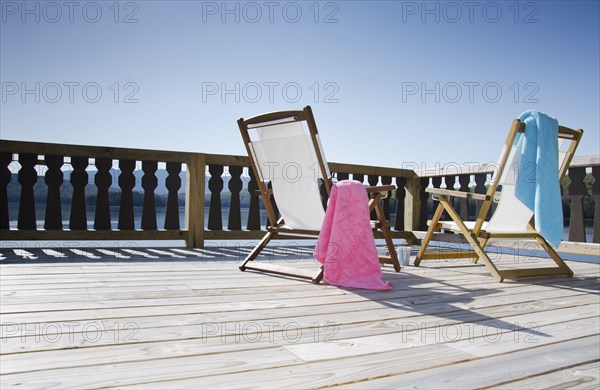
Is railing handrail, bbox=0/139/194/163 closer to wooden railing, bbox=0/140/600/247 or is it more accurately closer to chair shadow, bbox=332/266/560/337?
wooden railing, bbox=0/140/600/247

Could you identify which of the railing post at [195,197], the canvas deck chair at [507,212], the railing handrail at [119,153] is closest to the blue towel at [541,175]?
the canvas deck chair at [507,212]

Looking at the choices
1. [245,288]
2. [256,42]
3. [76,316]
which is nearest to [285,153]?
[245,288]

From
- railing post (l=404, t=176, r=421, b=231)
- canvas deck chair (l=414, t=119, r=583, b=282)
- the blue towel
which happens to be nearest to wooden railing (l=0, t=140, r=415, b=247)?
railing post (l=404, t=176, r=421, b=231)

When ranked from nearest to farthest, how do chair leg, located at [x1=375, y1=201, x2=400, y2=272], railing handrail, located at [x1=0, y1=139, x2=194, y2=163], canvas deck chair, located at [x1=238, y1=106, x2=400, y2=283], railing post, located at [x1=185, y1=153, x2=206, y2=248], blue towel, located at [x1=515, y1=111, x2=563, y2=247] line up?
canvas deck chair, located at [x1=238, y1=106, x2=400, y2=283] → blue towel, located at [x1=515, y1=111, x2=563, y2=247] → chair leg, located at [x1=375, y1=201, x2=400, y2=272] → railing handrail, located at [x1=0, y1=139, x2=194, y2=163] → railing post, located at [x1=185, y1=153, x2=206, y2=248]

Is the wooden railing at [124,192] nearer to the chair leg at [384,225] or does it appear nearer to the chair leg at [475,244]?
the chair leg at [384,225]

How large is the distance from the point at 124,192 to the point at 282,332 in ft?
10.3

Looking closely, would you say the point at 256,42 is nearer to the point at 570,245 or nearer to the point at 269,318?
the point at 570,245

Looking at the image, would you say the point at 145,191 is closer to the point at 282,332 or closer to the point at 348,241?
the point at 348,241

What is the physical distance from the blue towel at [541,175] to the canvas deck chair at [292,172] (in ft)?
2.94

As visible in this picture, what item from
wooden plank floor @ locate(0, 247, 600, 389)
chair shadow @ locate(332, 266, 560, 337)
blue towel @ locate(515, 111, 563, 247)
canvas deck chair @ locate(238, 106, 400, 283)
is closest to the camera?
wooden plank floor @ locate(0, 247, 600, 389)

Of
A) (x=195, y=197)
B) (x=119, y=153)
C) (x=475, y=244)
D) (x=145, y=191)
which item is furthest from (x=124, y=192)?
(x=475, y=244)

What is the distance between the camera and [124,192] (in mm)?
Result: 4273

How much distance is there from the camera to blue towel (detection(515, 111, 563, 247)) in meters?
2.92

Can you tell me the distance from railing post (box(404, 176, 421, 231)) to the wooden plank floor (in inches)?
102
